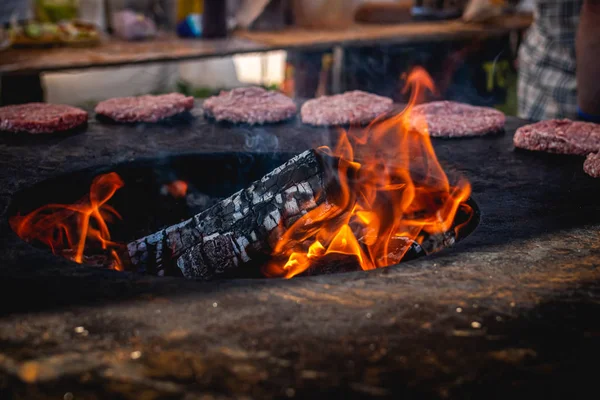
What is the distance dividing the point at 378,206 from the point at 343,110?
711 millimetres

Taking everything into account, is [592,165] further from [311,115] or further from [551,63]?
[551,63]

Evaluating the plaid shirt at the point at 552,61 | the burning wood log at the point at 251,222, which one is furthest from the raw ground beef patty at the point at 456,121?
the plaid shirt at the point at 552,61

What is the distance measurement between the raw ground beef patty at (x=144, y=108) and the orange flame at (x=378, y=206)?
87 cm

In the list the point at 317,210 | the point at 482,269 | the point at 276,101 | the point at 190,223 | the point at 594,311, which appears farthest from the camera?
the point at 276,101

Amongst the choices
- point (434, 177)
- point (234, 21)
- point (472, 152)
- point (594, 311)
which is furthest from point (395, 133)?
point (234, 21)

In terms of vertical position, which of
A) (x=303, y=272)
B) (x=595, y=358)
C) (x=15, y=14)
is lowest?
(x=303, y=272)

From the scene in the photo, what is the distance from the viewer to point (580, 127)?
267cm

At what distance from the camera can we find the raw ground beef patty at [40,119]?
111 inches

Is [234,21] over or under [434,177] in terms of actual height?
over

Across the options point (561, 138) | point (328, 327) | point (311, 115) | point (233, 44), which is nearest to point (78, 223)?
point (311, 115)

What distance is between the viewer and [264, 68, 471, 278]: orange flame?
2131 mm

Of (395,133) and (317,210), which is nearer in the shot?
(317,210)

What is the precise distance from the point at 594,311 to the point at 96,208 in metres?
1.88

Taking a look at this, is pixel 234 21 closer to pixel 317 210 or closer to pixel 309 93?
pixel 309 93
